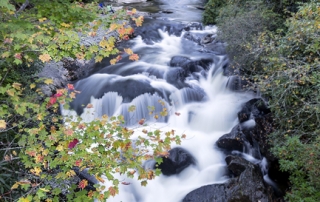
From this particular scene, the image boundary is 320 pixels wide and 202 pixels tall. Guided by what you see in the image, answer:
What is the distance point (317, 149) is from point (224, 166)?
2301mm

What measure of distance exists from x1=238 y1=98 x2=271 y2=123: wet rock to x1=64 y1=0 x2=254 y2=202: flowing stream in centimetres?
31

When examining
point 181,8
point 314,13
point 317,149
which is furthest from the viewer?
point 181,8

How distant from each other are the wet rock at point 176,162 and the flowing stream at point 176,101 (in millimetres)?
127

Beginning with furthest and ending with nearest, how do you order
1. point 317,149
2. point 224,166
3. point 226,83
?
point 226,83
point 224,166
point 317,149

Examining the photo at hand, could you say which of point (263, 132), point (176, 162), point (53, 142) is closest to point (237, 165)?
point (263, 132)

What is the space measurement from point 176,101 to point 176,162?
2377 millimetres

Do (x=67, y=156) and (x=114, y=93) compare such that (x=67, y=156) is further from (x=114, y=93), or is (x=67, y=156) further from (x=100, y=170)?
(x=114, y=93)

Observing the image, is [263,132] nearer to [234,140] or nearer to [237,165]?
[234,140]

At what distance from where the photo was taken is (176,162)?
6133mm

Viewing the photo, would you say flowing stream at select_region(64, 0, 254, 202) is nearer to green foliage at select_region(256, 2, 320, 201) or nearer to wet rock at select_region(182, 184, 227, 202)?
wet rock at select_region(182, 184, 227, 202)

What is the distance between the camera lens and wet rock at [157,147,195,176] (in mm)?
6051

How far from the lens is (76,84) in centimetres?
820

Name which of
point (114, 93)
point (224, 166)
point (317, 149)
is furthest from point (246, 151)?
point (114, 93)

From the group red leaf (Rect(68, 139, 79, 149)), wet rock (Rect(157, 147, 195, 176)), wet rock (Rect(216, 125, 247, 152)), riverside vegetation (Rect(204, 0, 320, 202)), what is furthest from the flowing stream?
red leaf (Rect(68, 139, 79, 149))
